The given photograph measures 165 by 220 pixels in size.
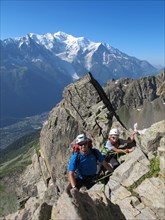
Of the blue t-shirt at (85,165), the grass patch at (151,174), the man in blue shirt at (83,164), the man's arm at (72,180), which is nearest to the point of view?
the man's arm at (72,180)

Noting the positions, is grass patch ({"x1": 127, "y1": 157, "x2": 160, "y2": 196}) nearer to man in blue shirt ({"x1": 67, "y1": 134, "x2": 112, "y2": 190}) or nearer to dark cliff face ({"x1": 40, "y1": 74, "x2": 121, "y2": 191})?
man in blue shirt ({"x1": 67, "y1": 134, "x2": 112, "y2": 190})

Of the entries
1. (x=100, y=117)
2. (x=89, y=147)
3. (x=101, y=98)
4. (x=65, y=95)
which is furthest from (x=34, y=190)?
(x=89, y=147)

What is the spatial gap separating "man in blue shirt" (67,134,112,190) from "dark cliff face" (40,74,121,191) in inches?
1966

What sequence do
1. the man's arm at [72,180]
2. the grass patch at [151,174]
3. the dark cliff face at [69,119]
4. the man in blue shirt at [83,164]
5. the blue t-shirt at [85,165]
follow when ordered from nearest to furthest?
1. the man's arm at [72,180]
2. the man in blue shirt at [83,164]
3. the blue t-shirt at [85,165]
4. the grass patch at [151,174]
5. the dark cliff face at [69,119]

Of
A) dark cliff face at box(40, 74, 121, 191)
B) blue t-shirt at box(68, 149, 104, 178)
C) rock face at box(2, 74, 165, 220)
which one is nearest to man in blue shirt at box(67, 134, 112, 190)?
blue t-shirt at box(68, 149, 104, 178)

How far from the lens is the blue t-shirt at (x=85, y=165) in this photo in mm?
21672

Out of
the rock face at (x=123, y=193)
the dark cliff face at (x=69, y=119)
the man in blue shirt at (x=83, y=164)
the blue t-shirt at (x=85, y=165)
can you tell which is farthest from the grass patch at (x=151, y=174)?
the dark cliff face at (x=69, y=119)

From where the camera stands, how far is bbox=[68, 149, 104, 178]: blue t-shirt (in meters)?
21.7

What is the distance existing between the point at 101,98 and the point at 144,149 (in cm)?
5463

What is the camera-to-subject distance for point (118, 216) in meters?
17.5

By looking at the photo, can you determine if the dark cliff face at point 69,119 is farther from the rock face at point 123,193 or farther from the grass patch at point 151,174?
the grass patch at point 151,174

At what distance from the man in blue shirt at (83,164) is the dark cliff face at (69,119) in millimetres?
49927

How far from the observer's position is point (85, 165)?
22.3 m

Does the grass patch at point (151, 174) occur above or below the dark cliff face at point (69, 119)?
below
